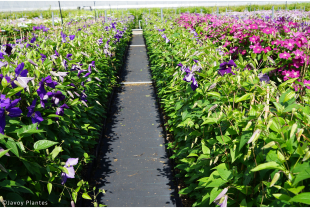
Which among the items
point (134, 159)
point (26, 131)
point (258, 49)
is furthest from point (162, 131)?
point (26, 131)

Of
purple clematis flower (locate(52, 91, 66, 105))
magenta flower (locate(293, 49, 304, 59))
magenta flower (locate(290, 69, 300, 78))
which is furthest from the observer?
magenta flower (locate(290, 69, 300, 78))

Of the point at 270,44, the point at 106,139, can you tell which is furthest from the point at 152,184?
the point at 270,44

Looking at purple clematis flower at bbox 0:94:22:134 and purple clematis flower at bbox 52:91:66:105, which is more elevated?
purple clematis flower at bbox 0:94:22:134

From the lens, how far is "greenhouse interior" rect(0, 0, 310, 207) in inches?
46.3

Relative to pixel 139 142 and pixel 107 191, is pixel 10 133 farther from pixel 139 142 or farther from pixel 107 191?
pixel 139 142

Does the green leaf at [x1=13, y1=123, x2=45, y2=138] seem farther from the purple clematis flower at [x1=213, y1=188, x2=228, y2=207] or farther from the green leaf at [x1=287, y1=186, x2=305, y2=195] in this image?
the green leaf at [x1=287, y1=186, x2=305, y2=195]

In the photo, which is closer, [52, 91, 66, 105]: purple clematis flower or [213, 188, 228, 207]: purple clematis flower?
[213, 188, 228, 207]: purple clematis flower

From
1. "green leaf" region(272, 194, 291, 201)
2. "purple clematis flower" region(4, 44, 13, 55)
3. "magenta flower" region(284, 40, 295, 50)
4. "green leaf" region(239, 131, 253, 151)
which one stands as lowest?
"green leaf" region(272, 194, 291, 201)

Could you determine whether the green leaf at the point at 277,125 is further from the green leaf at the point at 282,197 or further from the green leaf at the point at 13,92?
the green leaf at the point at 13,92

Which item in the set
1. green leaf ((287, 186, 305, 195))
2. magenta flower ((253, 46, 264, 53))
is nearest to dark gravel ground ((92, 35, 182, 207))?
green leaf ((287, 186, 305, 195))

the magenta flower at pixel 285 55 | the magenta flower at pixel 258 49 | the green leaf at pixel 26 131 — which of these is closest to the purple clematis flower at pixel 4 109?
the green leaf at pixel 26 131

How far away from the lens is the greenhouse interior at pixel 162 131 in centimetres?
117

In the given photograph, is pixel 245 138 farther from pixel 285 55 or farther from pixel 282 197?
pixel 285 55

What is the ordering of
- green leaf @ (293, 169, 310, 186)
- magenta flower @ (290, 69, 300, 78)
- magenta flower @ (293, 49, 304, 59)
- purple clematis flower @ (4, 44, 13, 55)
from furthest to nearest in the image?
magenta flower @ (290, 69, 300, 78) → magenta flower @ (293, 49, 304, 59) → purple clematis flower @ (4, 44, 13, 55) → green leaf @ (293, 169, 310, 186)
